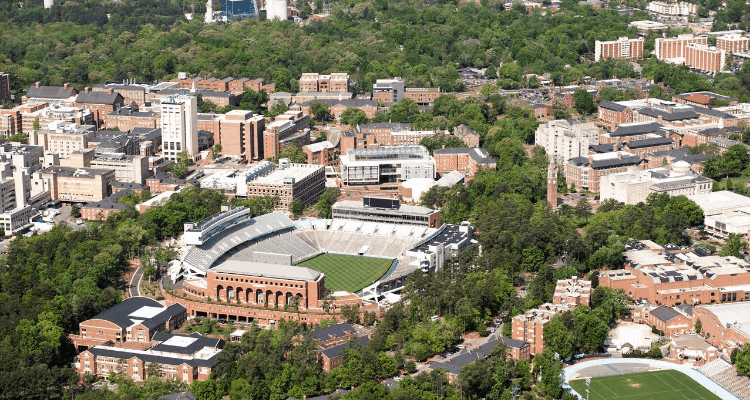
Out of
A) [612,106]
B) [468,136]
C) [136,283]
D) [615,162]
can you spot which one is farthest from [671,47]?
[136,283]

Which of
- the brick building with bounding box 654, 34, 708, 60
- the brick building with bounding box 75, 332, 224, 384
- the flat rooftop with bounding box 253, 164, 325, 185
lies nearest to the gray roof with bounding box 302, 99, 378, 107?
the flat rooftop with bounding box 253, 164, 325, 185

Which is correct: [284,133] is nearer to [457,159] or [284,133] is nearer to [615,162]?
[457,159]

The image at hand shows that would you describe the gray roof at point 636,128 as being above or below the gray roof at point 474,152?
above

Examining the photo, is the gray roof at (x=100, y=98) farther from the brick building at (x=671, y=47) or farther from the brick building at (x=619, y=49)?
the brick building at (x=671, y=47)

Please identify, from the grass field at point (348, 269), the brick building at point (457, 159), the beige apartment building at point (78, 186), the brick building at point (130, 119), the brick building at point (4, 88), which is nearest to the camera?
the grass field at point (348, 269)

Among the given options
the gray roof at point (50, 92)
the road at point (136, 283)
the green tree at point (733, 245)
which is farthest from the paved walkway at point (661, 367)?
the gray roof at point (50, 92)

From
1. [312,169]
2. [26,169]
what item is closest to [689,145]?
[312,169]
